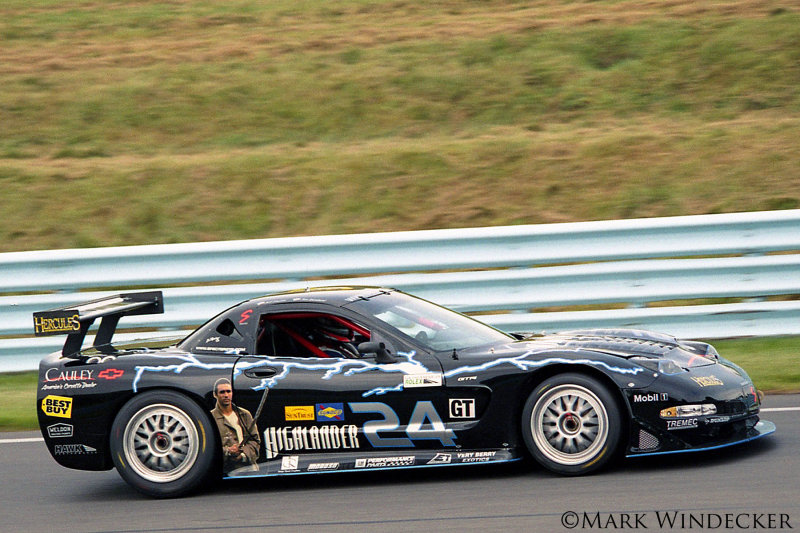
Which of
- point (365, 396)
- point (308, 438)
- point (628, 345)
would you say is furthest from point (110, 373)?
point (628, 345)

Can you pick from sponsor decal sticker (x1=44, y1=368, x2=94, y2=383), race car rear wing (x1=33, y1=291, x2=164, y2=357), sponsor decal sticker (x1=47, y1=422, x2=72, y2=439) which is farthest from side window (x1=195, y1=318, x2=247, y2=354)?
sponsor decal sticker (x1=47, y1=422, x2=72, y2=439)

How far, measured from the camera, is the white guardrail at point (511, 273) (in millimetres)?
9406

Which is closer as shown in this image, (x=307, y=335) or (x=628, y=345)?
(x=628, y=345)

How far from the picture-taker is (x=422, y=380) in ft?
20.0

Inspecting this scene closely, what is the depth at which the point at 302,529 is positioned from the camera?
17.7ft

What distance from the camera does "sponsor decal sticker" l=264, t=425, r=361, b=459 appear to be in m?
6.14

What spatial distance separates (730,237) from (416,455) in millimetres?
4789

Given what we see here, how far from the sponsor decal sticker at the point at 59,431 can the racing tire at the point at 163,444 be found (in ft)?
1.03

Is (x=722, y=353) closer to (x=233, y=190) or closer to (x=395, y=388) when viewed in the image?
(x=395, y=388)

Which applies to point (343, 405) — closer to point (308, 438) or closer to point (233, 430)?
point (308, 438)

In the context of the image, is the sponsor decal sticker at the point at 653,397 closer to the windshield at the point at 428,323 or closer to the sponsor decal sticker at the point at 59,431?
the windshield at the point at 428,323

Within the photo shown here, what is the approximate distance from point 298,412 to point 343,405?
287mm

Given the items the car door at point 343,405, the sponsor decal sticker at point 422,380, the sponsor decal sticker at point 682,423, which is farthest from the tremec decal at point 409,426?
the sponsor decal sticker at point 682,423

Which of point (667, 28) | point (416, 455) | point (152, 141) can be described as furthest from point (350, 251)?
point (667, 28)
